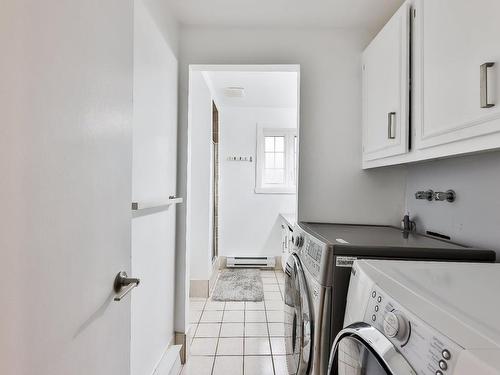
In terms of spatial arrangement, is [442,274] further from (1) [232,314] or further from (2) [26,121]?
(1) [232,314]

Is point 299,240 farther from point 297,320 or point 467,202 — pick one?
point 467,202

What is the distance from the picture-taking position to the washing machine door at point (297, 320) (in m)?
1.28

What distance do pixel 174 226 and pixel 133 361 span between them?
0.85 metres

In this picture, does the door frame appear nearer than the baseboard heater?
Yes

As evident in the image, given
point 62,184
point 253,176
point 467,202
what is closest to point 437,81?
point 467,202

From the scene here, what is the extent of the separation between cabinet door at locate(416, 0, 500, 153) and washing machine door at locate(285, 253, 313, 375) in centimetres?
81

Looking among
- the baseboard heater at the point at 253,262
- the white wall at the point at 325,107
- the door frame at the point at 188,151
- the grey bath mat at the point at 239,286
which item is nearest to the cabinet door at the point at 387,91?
the white wall at the point at 325,107

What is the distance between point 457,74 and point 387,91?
55 centimetres

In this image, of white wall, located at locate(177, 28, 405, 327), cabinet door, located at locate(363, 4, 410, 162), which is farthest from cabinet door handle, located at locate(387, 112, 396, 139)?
white wall, located at locate(177, 28, 405, 327)

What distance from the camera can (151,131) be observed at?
153 centimetres

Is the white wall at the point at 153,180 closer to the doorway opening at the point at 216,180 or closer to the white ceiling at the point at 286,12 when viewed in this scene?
the white ceiling at the point at 286,12

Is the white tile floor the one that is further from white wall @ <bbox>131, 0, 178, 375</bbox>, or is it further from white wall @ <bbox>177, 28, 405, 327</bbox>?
white wall @ <bbox>177, 28, 405, 327</bbox>

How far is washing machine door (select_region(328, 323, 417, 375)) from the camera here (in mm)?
587

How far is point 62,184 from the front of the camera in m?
0.62
